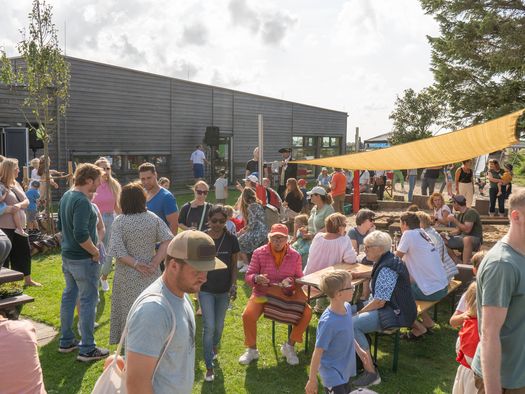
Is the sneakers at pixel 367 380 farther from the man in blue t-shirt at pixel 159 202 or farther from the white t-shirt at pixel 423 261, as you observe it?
the man in blue t-shirt at pixel 159 202

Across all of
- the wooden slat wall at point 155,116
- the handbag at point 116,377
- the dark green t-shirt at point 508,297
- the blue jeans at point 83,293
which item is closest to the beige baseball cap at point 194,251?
the handbag at point 116,377

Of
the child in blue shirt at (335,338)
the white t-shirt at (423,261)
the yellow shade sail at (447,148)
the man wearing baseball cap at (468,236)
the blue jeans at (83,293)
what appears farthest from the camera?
the yellow shade sail at (447,148)

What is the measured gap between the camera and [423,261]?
5.68 meters

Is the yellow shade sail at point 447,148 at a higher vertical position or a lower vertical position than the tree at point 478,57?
lower

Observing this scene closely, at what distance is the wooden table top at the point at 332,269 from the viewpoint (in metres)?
5.26

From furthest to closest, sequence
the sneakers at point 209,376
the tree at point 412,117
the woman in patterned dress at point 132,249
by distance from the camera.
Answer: the tree at point 412,117 < the sneakers at point 209,376 < the woman in patterned dress at point 132,249

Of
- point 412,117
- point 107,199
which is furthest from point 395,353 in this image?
point 412,117

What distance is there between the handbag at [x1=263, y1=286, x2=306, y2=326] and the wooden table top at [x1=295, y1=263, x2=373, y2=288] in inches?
9.0

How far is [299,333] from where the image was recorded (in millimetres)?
5152

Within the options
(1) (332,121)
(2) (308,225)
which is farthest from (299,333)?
(1) (332,121)

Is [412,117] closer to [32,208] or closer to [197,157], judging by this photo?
[197,157]

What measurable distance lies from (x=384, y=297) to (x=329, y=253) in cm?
143

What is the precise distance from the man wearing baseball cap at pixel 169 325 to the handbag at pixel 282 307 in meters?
2.92

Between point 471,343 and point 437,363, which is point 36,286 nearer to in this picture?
point 437,363
